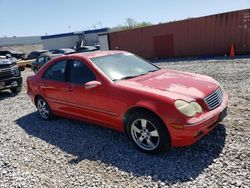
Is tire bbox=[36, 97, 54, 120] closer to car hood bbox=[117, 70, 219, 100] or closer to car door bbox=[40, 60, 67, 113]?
car door bbox=[40, 60, 67, 113]

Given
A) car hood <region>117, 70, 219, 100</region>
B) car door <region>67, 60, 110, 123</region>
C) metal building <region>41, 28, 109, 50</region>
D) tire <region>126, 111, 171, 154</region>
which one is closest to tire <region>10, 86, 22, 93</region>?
car door <region>67, 60, 110, 123</region>

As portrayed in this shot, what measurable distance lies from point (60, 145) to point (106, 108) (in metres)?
1.18

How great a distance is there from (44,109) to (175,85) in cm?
344

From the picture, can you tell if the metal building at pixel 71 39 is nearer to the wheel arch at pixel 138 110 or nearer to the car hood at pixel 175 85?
the car hood at pixel 175 85

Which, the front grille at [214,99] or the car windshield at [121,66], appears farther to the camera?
the car windshield at [121,66]

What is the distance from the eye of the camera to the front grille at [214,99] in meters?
3.44

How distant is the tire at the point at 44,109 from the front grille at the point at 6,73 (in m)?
3.77

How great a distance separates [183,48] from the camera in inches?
658

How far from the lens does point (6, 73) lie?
29.0 feet

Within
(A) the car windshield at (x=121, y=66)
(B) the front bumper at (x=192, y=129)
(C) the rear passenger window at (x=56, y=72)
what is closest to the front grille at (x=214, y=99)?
(B) the front bumper at (x=192, y=129)

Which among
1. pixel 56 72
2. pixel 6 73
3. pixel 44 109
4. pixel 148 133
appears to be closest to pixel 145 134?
pixel 148 133

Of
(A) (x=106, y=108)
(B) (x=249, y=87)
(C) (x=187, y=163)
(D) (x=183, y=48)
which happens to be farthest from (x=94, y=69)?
(D) (x=183, y=48)

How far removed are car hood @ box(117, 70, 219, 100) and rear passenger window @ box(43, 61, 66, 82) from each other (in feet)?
5.35

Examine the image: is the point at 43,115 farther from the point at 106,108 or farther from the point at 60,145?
the point at 106,108
